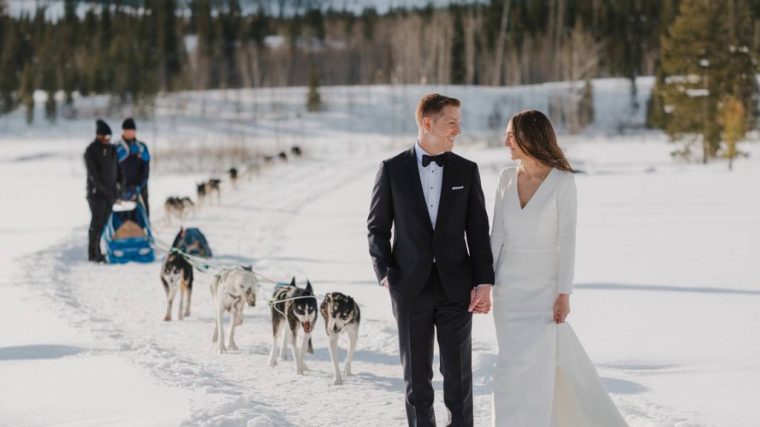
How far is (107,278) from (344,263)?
3.00 metres

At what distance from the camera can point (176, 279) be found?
7.54 metres

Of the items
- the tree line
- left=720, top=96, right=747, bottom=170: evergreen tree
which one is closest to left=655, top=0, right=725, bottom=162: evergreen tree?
left=720, top=96, right=747, bottom=170: evergreen tree

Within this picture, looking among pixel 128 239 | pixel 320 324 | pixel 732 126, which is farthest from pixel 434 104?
pixel 732 126

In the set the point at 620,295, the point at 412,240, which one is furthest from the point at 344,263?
the point at 412,240

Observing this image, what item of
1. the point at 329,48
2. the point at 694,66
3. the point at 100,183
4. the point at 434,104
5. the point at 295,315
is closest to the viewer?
the point at 434,104

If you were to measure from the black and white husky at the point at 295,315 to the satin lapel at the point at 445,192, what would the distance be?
225 cm

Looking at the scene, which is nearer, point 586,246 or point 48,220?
point 586,246

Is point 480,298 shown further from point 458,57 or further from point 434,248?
point 458,57

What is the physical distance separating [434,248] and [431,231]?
0.08 m

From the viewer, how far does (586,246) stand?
38.3ft

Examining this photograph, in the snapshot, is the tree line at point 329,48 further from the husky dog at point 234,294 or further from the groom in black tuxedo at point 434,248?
the groom in black tuxedo at point 434,248

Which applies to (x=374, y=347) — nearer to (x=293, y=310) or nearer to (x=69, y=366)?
(x=293, y=310)

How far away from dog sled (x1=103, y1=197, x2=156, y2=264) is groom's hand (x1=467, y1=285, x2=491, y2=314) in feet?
25.2

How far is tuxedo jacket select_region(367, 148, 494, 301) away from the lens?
3.58 metres
